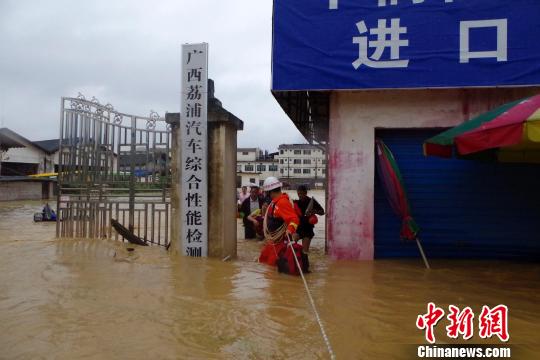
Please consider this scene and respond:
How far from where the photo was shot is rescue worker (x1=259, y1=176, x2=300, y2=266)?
686 centimetres

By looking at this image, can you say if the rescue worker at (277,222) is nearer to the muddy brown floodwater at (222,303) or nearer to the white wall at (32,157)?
the muddy brown floodwater at (222,303)

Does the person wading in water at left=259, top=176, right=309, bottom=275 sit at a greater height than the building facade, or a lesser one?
lesser

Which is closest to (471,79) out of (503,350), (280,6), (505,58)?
(505,58)

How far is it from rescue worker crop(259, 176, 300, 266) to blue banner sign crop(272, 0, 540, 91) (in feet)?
6.13

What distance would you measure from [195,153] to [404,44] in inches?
152

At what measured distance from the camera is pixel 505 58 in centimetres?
731

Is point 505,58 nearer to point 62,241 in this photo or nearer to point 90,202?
point 90,202

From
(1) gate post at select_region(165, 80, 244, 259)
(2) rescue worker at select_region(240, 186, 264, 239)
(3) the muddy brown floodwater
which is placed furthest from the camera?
(2) rescue worker at select_region(240, 186, 264, 239)

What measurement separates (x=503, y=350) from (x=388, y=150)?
452cm

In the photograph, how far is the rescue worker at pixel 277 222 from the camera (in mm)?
6859

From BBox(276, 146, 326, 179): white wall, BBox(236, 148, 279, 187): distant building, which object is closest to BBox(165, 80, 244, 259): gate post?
BBox(236, 148, 279, 187): distant building

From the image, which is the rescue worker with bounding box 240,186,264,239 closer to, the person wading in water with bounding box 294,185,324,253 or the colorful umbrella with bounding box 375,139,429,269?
the person wading in water with bounding box 294,185,324,253

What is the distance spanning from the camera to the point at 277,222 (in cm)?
716

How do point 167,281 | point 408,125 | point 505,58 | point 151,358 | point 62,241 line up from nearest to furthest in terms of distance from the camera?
point 151,358
point 167,281
point 505,58
point 408,125
point 62,241
